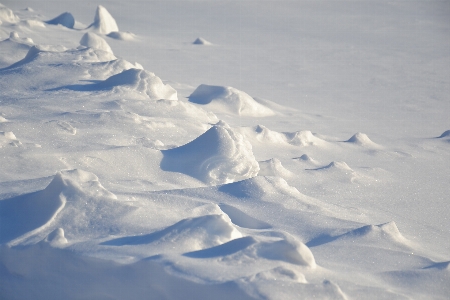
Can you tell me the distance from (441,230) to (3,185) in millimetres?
2412

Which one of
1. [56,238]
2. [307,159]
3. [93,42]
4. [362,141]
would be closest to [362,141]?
[362,141]

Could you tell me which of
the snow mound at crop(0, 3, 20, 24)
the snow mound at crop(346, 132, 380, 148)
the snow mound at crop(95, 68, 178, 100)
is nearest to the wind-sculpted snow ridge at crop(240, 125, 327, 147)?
the snow mound at crop(346, 132, 380, 148)

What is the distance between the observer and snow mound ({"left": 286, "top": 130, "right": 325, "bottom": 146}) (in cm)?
448

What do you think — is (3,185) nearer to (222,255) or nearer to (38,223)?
(38,223)

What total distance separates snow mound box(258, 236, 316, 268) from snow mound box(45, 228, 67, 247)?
31.6 inches

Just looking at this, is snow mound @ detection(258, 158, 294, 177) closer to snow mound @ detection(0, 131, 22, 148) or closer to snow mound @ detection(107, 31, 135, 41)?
snow mound @ detection(0, 131, 22, 148)

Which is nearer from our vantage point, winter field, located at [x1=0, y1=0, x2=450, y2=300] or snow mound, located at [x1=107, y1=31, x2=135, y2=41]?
winter field, located at [x1=0, y1=0, x2=450, y2=300]

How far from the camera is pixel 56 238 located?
223 cm

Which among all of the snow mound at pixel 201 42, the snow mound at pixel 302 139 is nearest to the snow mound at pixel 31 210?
the snow mound at pixel 302 139

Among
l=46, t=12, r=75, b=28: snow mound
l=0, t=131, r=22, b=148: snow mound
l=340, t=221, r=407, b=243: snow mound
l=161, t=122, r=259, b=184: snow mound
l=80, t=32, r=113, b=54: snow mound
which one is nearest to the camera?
l=340, t=221, r=407, b=243: snow mound

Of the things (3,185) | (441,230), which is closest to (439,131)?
(441,230)

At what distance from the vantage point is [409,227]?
308cm

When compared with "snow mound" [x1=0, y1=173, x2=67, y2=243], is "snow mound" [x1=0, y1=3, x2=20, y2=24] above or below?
below

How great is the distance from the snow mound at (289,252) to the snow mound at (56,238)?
80cm
